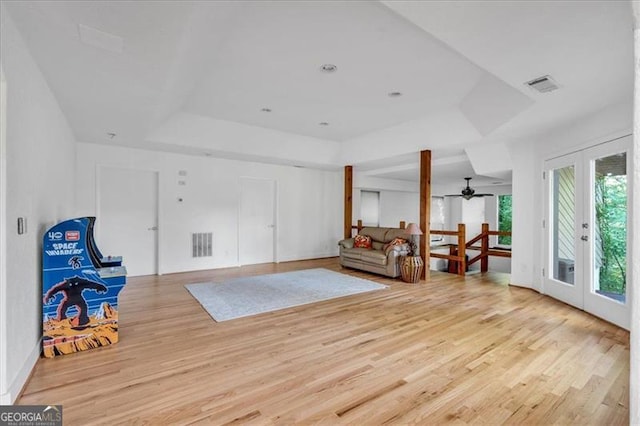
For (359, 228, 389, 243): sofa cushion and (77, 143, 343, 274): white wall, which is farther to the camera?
(359, 228, 389, 243): sofa cushion

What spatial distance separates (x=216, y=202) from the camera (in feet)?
22.2

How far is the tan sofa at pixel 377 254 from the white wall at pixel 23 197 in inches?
190

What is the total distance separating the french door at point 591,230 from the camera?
348cm

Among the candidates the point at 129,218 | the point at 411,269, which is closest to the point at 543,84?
the point at 411,269

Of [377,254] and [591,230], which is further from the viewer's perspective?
[377,254]

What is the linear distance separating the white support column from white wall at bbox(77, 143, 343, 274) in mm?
6576

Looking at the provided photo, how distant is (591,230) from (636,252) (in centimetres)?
413

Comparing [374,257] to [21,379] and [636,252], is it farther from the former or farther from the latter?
[636,252]

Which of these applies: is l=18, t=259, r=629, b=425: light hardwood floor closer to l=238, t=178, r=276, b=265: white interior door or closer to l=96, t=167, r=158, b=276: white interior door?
l=96, t=167, r=158, b=276: white interior door

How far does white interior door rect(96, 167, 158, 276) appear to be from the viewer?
5.65 metres

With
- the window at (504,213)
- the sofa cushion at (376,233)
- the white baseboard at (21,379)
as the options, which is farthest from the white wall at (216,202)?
the window at (504,213)

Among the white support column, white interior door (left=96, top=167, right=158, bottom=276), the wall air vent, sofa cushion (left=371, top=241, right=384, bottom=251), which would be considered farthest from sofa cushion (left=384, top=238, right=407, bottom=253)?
the white support column

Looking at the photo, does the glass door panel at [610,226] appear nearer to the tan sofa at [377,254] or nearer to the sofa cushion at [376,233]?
the tan sofa at [377,254]

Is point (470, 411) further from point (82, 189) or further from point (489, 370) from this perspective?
point (82, 189)
